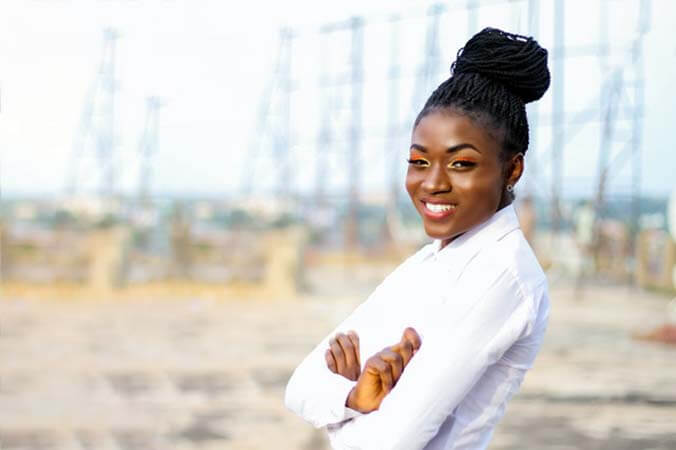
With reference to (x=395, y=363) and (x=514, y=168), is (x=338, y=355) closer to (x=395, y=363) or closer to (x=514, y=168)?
(x=395, y=363)

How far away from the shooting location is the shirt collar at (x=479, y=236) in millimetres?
789

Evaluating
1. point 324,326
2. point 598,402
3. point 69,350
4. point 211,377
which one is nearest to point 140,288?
point 324,326

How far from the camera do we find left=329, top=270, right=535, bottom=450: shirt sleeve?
28.9 inches

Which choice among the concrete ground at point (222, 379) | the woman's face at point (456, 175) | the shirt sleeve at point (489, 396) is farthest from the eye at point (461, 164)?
the concrete ground at point (222, 379)

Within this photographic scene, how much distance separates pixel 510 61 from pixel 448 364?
10.0 inches

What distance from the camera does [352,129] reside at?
1286 cm

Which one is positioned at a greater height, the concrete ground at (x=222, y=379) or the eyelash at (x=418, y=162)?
Answer: the eyelash at (x=418, y=162)

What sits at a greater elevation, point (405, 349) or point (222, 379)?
point (405, 349)

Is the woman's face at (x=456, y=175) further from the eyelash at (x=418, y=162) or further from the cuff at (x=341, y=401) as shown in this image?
the cuff at (x=341, y=401)

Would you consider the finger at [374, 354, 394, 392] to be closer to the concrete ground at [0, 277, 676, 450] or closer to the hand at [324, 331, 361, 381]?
the hand at [324, 331, 361, 381]

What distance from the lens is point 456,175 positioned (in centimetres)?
80

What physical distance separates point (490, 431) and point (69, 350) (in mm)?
5775

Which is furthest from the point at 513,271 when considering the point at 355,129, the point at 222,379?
the point at 355,129

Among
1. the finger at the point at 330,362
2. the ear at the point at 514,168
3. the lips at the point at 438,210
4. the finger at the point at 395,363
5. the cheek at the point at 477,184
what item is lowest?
the finger at the point at 330,362
